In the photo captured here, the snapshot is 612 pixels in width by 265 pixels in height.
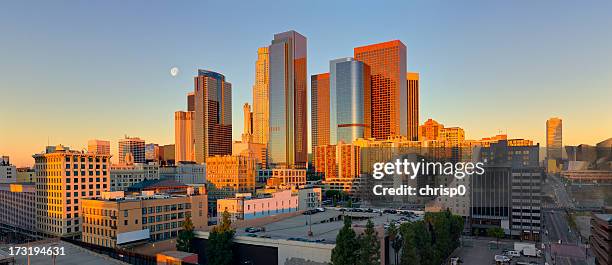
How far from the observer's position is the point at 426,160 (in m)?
160

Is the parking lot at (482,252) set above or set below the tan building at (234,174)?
below

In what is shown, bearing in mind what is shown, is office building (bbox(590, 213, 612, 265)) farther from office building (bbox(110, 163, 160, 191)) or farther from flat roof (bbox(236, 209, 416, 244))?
office building (bbox(110, 163, 160, 191))

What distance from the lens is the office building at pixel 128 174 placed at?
133 meters

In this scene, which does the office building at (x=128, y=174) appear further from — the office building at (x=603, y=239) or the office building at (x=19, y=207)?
the office building at (x=603, y=239)

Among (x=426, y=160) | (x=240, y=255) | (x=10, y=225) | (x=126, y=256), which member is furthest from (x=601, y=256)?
(x=10, y=225)

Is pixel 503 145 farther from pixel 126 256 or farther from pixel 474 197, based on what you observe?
pixel 126 256

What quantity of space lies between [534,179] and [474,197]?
491 inches

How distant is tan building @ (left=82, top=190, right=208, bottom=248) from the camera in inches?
2163

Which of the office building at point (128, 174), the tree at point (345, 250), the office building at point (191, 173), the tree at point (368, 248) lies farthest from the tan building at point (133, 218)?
the office building at point (191, 173)

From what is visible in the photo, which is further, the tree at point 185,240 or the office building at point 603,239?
the tree at point 185,240

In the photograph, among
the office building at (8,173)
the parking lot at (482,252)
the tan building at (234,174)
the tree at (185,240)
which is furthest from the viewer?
the office building at (8,173)

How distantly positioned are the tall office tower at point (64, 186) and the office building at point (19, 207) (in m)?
5.55

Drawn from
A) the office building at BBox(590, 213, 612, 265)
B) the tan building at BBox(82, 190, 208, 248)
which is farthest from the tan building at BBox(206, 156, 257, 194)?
the office building at BBox(590, 213, 612, 265)

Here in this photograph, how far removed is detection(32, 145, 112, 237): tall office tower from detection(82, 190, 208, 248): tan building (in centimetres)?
2178
